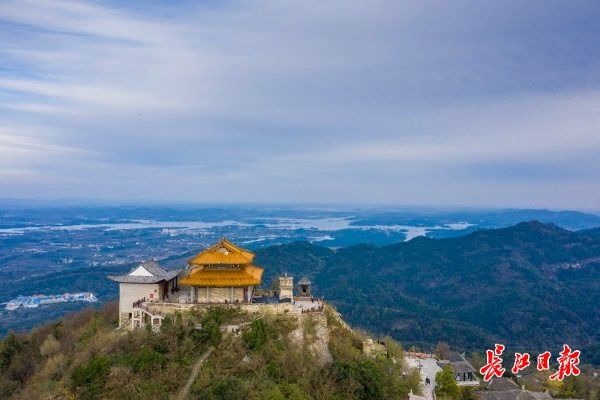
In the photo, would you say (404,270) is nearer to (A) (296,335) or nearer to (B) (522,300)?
(B) (522,300)

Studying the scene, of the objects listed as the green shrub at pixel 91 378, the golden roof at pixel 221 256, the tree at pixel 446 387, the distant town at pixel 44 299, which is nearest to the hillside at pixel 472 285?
the distant town at pixel 44 299

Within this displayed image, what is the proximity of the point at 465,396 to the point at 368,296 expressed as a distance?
79.1 m

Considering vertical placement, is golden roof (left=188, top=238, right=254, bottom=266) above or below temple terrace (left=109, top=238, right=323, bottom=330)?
above

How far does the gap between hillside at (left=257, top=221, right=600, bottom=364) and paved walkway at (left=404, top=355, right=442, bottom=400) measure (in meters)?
42.9

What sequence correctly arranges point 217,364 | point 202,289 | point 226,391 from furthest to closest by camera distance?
point 202,289 → point 217,364 → point 226,391

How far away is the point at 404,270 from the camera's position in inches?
5640

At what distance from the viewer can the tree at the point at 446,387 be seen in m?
34.1

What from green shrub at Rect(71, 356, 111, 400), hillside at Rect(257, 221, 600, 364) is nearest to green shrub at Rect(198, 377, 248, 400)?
green shrub at Rect(71, 356, 111, 400)

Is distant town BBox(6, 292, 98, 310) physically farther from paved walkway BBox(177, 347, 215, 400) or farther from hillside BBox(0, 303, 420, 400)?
paved walkway BBox(177, 347, 215, 400)

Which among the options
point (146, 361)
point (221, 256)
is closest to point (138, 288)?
point (221, 256)

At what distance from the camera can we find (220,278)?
30.5 meters

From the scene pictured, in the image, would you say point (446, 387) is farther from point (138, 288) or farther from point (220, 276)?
point (138, 288)

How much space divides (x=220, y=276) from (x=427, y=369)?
734 inches

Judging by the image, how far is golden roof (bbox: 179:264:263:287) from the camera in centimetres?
3022
